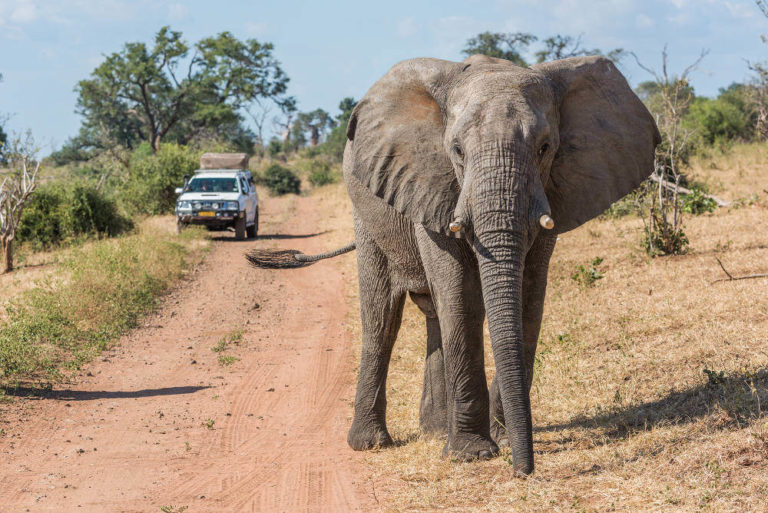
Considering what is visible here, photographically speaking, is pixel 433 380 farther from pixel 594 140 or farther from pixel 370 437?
pixel 594 140

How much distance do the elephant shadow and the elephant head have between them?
144cm

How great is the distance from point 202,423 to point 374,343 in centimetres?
185

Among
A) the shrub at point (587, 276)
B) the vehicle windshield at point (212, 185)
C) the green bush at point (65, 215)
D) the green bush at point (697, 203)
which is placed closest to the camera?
the shrub at point (587, 276)

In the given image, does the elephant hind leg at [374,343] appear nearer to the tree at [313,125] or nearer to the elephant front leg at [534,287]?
the elephant front leg at [534,287]

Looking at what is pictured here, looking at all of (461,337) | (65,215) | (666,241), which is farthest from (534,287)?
(65,215)

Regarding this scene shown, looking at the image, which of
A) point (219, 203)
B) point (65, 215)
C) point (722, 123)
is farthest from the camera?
point (722, 123)

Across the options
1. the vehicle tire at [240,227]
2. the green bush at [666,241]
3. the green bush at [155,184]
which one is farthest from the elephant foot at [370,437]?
the green bush at [155,184]

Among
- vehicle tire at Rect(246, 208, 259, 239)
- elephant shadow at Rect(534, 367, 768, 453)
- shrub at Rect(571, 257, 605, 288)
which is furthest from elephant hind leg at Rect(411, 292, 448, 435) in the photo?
vehicle tire at Rect(246, 208, 259, 239)

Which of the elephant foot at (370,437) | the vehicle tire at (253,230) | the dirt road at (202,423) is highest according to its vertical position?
the vehicle tire at (253,230)

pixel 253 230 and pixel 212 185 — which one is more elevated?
pixel 212 185

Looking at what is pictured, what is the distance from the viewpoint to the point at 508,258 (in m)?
4.12

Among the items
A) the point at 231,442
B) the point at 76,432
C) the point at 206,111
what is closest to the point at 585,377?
the point at 231,442

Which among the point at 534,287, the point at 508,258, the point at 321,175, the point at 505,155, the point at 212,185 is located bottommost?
the point at 534,287

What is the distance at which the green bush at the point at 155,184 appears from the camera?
79.9ft
